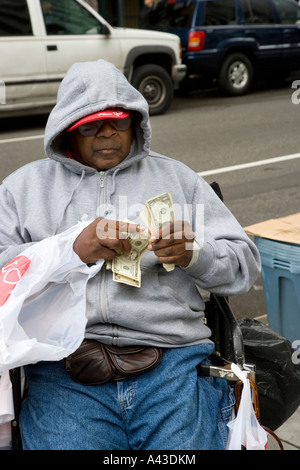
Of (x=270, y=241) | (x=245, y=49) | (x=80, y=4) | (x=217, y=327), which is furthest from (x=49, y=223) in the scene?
(x=245, y=49)

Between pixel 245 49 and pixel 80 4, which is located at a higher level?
pixel 80 4

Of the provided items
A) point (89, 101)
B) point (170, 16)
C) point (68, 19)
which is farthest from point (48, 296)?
point (170, 16)

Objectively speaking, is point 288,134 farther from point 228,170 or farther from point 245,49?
point 245,49

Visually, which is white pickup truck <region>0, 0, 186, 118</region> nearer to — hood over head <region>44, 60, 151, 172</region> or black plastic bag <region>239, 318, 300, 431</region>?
hood over head <region>44, 60, 151, 172</region>

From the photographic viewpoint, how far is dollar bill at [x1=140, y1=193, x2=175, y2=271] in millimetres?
2160

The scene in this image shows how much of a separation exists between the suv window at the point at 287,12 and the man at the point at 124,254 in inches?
472

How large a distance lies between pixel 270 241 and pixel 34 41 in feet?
25.2

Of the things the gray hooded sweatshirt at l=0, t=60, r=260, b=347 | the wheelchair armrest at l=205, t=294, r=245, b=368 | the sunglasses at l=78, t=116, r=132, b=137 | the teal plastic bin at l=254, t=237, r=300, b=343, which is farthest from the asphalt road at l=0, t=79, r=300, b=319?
the sunglasses at l=78, t=116, r=132, b=137

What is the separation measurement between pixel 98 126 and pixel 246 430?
111 centimetres

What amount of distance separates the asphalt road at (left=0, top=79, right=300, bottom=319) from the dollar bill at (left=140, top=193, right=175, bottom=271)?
7.76ft

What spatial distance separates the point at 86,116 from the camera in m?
2.47

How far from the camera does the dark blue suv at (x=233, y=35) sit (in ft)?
42.2

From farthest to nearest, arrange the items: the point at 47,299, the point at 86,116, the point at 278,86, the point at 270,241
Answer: the point at 278,86 < the point at 270,241 < the point at 86,116 < the point at 47,299

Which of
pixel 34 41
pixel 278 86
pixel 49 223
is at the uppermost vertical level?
pixel 49 223
